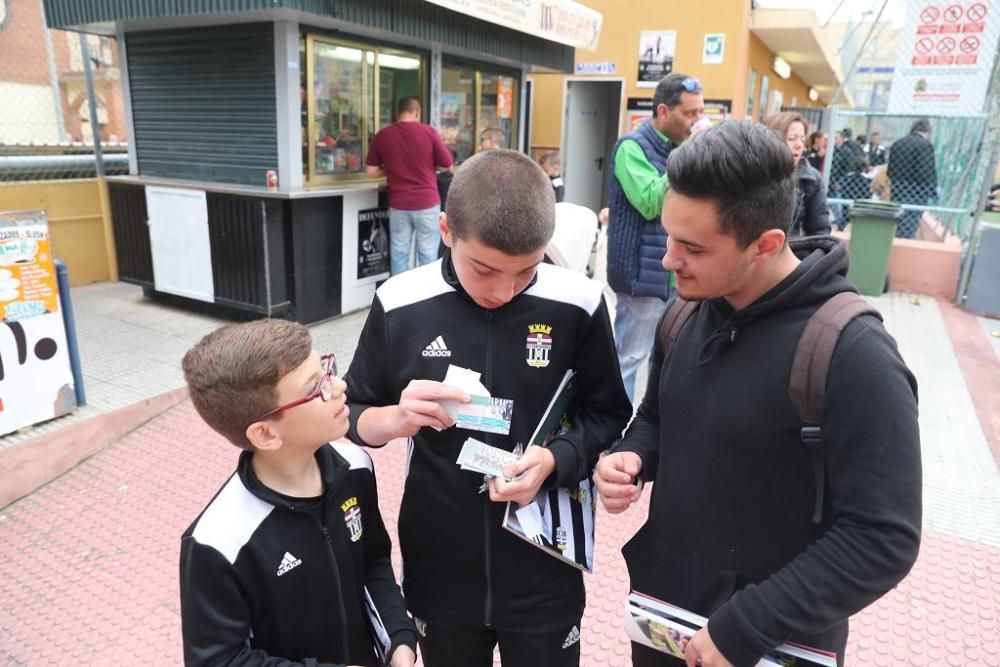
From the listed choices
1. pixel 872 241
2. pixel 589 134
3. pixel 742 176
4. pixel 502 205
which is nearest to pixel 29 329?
pixel 502 205

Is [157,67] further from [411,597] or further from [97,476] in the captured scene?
[411,597]

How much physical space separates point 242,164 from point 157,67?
1479mm

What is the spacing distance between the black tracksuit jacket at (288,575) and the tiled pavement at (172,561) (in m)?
1.45

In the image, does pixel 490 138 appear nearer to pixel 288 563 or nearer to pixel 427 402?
pixel 427 402

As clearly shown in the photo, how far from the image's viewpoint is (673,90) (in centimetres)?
375

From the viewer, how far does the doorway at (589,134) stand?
1352 cm

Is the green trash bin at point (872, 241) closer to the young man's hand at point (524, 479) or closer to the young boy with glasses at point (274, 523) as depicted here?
the young man's hand at point (524, 479)

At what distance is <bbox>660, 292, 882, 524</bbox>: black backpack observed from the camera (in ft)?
4.11

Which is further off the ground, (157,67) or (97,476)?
(157,67)

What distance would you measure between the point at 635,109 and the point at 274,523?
12466mm

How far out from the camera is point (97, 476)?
13.3 ft

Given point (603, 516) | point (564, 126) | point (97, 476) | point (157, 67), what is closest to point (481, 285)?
point (603, 516)

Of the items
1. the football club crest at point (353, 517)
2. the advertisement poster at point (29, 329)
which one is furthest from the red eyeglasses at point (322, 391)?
the advertisement poster at point (29, 329)

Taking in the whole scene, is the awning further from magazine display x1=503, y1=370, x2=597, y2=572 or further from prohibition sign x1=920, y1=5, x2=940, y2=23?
magazine display x1=503, y1=370, x2=597, y2=572
